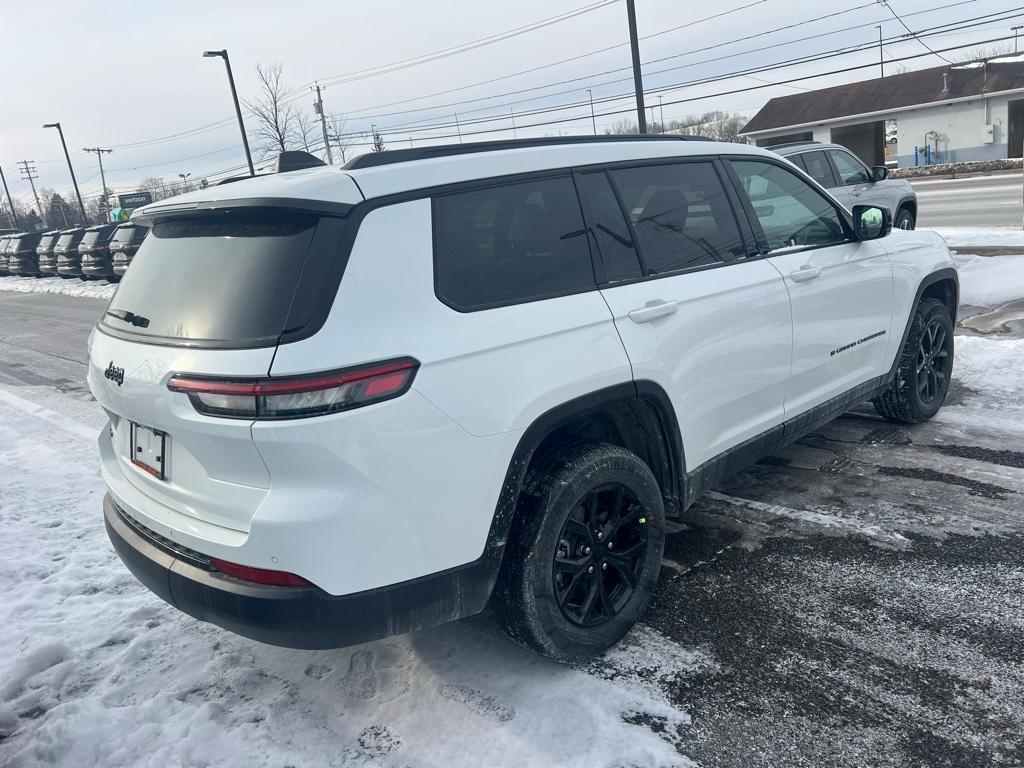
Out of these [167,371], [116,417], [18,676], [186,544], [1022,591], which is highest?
[167,371]

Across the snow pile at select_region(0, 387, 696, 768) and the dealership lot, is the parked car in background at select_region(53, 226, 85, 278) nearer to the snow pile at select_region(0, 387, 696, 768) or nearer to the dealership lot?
the dealership lot

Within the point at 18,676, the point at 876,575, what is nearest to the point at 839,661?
the point at 876,575

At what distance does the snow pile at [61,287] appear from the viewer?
2070 cm

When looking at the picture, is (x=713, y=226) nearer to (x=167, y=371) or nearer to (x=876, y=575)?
(x=876, y=575)

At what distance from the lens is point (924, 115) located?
4156cm

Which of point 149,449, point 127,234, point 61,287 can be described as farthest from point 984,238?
point 61,287

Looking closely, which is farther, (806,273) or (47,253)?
(47,253)

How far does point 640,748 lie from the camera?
2562 mm

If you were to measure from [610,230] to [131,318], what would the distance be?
1.87m

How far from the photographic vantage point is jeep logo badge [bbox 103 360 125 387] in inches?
110

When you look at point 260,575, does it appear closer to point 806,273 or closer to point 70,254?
point 806,273

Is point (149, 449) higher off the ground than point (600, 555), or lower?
higher

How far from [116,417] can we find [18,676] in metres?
1.18

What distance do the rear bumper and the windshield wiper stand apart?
78 cm
